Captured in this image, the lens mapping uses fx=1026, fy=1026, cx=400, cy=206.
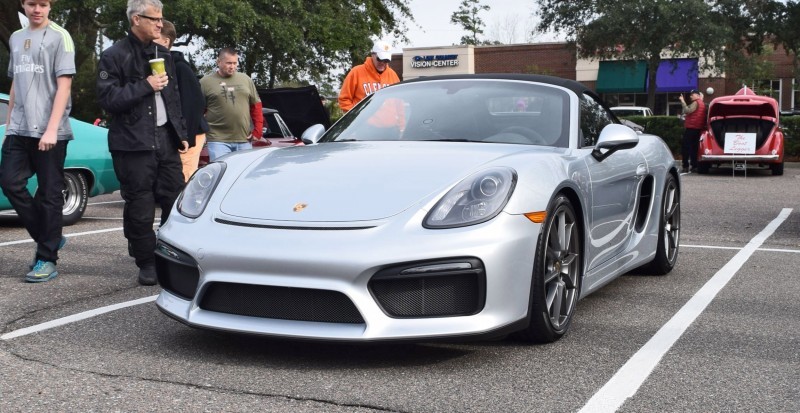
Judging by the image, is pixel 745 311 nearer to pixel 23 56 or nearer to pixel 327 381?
pixel 327 381

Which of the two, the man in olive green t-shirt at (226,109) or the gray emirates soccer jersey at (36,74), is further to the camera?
the man in olive green t-shirt at (226,109)

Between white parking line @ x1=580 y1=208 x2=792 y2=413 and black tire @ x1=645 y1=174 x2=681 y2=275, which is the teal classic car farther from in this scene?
white parking line @ x1=580 y1=208 x2=792 y2=413

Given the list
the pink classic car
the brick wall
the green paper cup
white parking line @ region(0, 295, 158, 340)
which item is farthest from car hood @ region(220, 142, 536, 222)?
the brick wall

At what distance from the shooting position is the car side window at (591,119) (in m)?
5.59

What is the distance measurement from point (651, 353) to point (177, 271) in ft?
6.91

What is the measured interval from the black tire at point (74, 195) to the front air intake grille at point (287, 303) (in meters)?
6.32

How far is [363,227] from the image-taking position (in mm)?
4125

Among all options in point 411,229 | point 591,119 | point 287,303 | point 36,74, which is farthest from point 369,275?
point 36,74

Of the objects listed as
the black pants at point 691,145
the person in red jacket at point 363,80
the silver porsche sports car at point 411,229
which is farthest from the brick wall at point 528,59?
the silver porsche sports car at point 411,229

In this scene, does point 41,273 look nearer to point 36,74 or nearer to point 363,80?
point 36,74

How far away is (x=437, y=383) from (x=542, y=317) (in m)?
0.73

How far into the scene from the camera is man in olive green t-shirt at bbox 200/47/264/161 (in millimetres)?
8852

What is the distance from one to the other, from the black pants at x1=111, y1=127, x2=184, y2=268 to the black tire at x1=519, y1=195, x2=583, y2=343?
104 inches

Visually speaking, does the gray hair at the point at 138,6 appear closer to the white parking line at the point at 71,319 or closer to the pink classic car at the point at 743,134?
the white parking line at the point at 71,319
